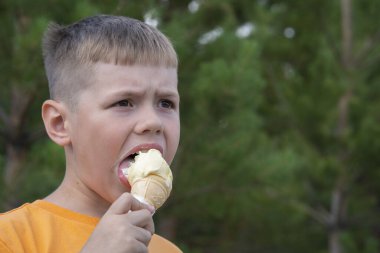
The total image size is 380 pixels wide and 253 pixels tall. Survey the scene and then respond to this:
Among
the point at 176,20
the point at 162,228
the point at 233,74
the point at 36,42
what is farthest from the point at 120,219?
the point at 162,228

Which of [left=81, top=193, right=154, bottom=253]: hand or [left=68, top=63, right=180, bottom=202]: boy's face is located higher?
[left=68, top=63, right=180, bottom=202]: boy's face

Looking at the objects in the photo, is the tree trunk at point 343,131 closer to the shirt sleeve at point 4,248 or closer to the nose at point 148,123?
the nose at point 148,123

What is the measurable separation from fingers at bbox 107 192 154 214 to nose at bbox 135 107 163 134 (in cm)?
21

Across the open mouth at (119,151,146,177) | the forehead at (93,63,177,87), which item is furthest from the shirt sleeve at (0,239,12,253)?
the forehead at (93,63,177,87)

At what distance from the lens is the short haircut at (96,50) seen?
72.4 inches

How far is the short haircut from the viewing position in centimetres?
184

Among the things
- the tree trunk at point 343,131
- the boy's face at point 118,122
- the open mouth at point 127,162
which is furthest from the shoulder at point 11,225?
the tree trunk at point 343,131

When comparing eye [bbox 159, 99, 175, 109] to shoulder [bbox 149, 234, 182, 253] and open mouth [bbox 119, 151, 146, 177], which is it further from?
shoulder [bbox 149, 234, 182, 253]

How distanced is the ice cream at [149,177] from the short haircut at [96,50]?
0.85ft

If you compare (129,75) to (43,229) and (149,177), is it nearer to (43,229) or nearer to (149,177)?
(149,177)

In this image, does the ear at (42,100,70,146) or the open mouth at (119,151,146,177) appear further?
the ear at (42,100,70,146)

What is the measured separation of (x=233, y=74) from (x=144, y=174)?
4421 mm

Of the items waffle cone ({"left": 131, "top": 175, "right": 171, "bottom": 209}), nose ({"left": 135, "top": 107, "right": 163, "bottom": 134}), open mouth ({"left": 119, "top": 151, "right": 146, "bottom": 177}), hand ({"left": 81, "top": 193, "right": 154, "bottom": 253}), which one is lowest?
hand ({"left": 81, "top": 193, "right": 154, "bottom": 253})

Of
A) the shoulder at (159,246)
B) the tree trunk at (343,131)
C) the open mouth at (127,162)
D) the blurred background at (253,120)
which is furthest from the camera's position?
the tree trunk at (343,131)
